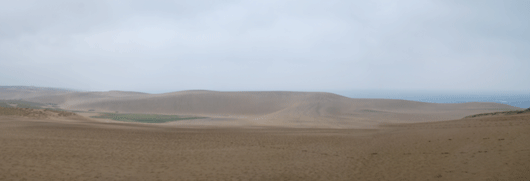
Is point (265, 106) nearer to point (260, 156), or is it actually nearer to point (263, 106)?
point (263, 106)

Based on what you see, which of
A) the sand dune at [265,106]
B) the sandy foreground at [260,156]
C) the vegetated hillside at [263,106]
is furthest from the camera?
the vegetated hillside at [263,106]

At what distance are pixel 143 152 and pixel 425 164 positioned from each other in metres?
9.98

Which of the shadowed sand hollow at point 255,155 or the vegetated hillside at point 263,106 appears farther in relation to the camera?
the vegetated hillside at point 263,106

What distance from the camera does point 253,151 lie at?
11.9 meters

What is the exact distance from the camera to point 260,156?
11.1 metres

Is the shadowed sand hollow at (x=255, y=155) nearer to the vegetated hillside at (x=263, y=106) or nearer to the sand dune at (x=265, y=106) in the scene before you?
the sand dune at (x=265, y=106)

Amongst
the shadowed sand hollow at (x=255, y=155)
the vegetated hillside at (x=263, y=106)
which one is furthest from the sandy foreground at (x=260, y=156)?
the vegetated hillside at (x=263, y=106)

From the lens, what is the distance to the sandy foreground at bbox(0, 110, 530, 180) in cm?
818

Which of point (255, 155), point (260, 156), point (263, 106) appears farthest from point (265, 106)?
point (260, 156)

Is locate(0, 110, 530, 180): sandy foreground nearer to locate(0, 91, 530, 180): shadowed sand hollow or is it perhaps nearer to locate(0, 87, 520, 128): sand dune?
locate(0, 91, 530, 180): shadowed sand hollow

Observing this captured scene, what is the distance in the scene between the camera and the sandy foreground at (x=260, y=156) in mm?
8180

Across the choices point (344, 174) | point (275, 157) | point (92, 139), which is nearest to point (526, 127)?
point (344, 174)

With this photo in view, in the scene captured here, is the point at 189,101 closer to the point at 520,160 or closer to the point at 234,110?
the point at 234,110

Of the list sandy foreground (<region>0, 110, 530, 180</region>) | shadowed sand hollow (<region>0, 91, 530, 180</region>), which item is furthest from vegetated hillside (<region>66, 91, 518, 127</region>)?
sandy foreground (<region>0, 110, 530, 180</region>)
